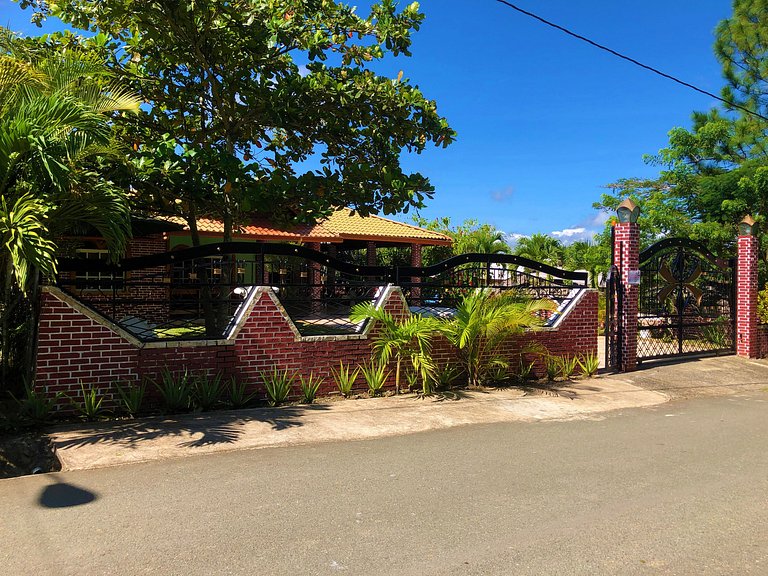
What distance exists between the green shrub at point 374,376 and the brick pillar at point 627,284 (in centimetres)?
540

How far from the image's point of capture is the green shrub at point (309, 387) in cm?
779

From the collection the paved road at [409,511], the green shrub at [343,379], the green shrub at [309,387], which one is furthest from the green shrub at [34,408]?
the green shrub at [343,379]

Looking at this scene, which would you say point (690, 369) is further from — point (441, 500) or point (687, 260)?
point (441, 500)

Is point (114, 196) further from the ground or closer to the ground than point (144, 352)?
further from the ground

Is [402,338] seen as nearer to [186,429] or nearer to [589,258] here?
[186,429]

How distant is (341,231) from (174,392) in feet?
45.0

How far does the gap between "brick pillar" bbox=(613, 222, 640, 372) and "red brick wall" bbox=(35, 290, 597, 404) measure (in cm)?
287

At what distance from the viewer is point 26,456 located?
18.0ft

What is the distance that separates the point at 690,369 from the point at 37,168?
1157 centimetres

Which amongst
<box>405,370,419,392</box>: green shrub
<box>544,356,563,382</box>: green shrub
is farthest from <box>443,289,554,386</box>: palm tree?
<box>544,356,563,382</box>: green shrub

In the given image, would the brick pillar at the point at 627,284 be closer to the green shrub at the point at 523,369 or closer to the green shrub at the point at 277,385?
the green shrub at the point at 523,369

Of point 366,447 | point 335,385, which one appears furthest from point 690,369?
point 366,447

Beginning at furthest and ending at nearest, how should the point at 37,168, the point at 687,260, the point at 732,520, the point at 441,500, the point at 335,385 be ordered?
the point at 687,260 → the point at 335,385 → the point at 37,168 → the point at 441,500 → the point at 732,520

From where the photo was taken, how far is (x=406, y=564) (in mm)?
3416
